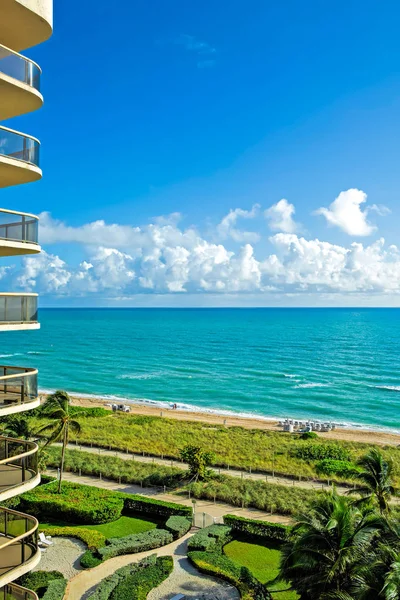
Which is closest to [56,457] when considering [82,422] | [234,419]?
[82,422]

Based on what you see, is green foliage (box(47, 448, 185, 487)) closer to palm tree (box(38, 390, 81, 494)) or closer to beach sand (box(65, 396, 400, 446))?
palm tree (box(38, 390, 81, 494))

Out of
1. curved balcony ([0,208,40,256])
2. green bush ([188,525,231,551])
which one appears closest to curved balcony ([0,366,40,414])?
curved balcony ([0,208,40,256])

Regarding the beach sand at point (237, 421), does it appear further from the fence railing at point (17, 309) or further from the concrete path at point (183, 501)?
the fence railing at point (17, 309)

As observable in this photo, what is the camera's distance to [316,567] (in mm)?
18094

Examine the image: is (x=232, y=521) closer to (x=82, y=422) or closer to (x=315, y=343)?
(x=82, y=422)

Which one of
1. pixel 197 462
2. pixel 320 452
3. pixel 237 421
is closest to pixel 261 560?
pixel 197 462

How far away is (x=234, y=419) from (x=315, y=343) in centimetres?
9585

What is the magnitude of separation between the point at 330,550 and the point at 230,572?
6715 millimetres

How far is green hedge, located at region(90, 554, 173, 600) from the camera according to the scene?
20906mm

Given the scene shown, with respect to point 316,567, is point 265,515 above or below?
below

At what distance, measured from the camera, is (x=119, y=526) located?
93.3 ft

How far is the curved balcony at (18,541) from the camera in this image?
13750mm

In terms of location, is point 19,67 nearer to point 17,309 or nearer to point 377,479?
point 17,309

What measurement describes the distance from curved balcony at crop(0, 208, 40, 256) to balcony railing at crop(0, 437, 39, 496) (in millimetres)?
5390
